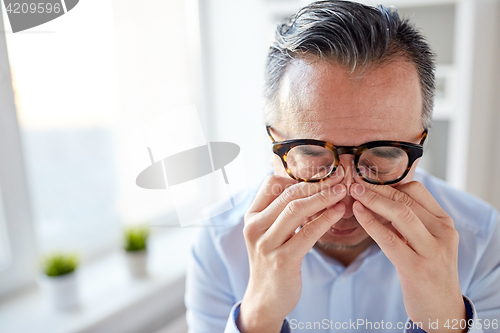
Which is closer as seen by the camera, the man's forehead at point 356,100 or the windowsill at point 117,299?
the man's forehead at point 356,100

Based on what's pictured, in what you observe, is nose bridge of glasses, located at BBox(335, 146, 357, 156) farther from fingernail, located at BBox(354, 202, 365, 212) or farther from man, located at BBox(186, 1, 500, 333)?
fingernail, located at BBox(354, 202, 365, 212)

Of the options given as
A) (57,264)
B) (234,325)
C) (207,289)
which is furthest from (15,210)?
(234,325)

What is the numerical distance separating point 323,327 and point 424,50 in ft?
2.90

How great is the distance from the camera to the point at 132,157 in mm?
1141

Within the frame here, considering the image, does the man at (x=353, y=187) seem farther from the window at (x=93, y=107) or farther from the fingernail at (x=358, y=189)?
the window at (x=93, y=107)

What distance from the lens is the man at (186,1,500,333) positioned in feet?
2.85

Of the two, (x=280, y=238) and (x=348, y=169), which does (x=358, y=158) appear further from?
(x=280, y=238)

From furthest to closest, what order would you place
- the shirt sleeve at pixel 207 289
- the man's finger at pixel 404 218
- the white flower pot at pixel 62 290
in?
the white flower pot at pixel 62 290 < the shirt sleeve at pixel 207 289 < the man's finger at pixel 404 218

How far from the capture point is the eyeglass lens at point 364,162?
0.92 metres

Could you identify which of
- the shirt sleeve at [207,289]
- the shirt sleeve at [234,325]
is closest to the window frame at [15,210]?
the shirt sleeve at [207,289]

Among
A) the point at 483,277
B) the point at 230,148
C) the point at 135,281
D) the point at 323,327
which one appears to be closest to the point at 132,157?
the point at 230,148

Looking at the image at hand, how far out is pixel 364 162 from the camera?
0.92m

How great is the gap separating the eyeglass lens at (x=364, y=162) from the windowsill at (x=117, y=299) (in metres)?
0.94

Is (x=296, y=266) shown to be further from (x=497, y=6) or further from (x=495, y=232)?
(x=497, y=6)
